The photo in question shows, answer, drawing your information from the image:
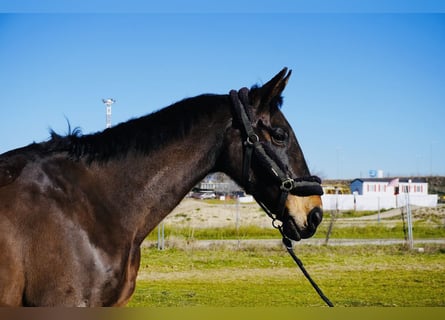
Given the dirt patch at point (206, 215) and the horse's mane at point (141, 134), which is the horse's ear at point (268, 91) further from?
the dirt patch at point (206, 215)

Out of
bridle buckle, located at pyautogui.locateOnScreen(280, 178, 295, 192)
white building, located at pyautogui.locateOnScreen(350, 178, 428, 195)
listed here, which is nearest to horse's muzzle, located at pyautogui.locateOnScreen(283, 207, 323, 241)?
bridle buckle, located at pyautogui.locateOnScreen(280, 178, 295, 192)

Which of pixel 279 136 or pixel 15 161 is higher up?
pixel 279 136

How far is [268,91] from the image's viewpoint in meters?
3.99

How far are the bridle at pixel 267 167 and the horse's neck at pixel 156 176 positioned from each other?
0.21m

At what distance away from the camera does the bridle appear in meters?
3.85

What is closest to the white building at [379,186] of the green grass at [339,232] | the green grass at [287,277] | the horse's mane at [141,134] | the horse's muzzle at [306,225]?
the green grass at [339,232]

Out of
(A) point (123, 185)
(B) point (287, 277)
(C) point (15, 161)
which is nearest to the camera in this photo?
(C) point (15, 161)

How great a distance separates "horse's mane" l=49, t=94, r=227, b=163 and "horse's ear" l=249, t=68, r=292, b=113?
0.27 metres

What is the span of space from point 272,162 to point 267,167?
2.3 inches

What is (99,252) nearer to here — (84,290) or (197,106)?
(84,290)

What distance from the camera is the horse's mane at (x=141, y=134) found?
380 centimetres

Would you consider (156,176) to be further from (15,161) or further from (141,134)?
(15,161)

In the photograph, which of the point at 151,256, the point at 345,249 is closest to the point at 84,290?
the point at 151,256

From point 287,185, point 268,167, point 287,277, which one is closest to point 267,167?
point 268,167
